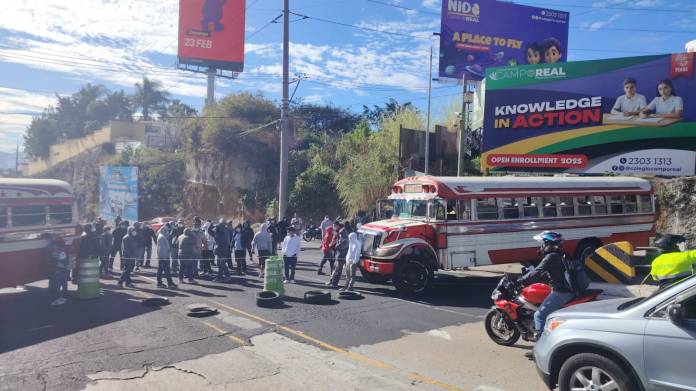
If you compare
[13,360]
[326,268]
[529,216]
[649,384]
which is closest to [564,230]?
[529,216]

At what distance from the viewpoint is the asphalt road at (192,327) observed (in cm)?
718

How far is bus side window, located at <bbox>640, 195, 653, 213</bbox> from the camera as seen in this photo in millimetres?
16703

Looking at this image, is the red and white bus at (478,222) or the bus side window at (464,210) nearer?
the red and white bus at (478,222)

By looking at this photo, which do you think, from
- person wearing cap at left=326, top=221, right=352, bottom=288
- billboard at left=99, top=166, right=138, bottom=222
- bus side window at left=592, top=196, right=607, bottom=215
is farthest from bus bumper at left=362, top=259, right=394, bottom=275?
billboard at left=99, top=166, right=138, bottom=222

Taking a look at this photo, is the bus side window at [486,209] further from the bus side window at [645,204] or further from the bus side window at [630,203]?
the bus side window at [645,204]

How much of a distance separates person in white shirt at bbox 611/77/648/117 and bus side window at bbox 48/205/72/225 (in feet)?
69.5

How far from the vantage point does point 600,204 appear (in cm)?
Result: 1566

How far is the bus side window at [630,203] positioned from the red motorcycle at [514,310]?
10.2m

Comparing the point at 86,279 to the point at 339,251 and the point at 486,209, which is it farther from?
the point at 486,209

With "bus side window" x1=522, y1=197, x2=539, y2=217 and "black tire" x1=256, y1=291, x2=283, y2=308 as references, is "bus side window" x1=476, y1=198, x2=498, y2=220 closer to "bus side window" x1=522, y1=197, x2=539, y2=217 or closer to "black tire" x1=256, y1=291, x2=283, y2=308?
"bus side window" x1=522, y1=197, x2=539, y2=217

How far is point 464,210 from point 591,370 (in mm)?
8257

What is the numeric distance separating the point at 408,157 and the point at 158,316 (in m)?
19.4

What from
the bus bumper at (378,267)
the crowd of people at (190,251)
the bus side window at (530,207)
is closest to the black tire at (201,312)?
the crowd of people at (190,251)

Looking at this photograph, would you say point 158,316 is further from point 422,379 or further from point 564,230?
point 564,230
